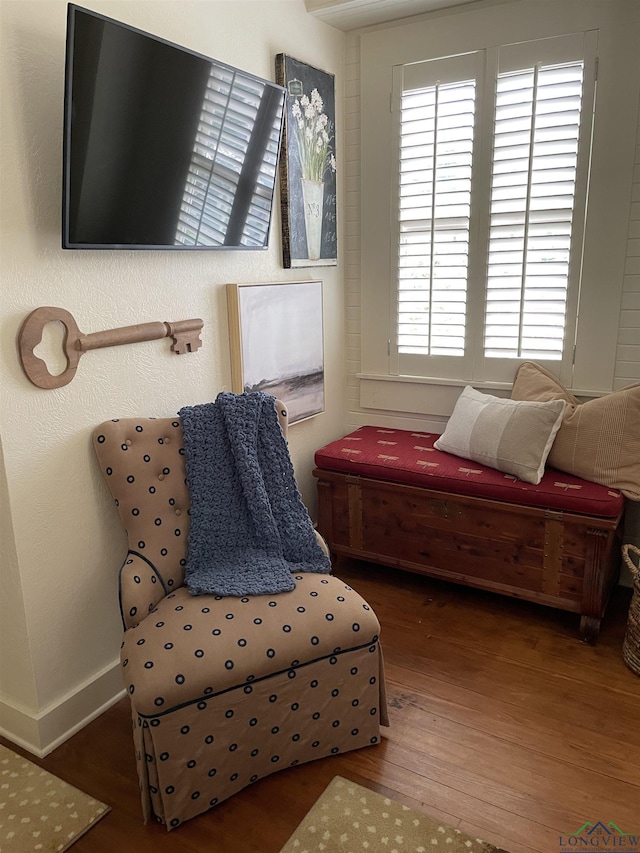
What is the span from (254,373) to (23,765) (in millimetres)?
1493

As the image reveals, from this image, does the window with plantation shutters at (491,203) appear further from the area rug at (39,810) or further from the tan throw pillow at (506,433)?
the area rug at (39,810)

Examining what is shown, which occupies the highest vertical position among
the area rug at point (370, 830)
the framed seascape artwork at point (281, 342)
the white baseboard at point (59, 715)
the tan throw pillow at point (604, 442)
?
the framed seascape artwork at point (281, 342)

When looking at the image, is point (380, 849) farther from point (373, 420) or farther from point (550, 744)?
point (373, 420)

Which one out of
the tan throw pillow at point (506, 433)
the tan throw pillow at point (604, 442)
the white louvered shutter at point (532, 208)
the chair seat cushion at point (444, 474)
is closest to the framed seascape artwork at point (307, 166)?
the white louvered shutter at point (532, 208)

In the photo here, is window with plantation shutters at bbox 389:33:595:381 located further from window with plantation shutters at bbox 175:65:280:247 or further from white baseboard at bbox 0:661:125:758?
white baseboard at bbox 0:661:125:758

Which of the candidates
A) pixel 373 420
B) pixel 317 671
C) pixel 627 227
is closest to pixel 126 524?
pixel 317 671

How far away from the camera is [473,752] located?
189 cm

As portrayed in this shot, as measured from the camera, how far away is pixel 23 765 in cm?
185

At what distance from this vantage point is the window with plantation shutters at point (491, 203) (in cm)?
252

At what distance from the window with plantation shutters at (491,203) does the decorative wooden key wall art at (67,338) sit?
1294mm

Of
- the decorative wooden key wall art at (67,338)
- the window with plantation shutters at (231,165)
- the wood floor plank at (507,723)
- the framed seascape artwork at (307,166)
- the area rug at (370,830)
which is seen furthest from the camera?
the framed seascape artwork at (307,166)

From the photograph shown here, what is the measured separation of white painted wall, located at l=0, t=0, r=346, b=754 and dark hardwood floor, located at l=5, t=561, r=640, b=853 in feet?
0.88

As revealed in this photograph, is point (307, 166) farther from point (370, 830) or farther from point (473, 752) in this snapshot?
point (370, 830)

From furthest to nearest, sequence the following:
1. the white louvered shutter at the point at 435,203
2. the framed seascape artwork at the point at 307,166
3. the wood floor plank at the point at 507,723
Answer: the white louvered shutter at the point at 435,203 → the framed seascape artwork at the point at 307,166 → the wood floor plank at the point at 507,723
